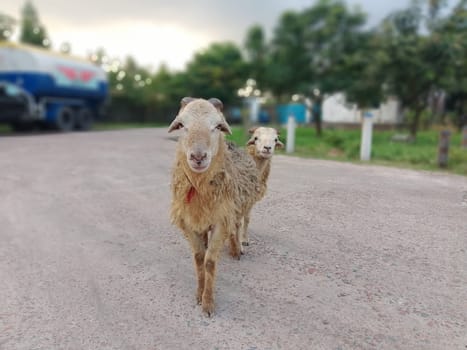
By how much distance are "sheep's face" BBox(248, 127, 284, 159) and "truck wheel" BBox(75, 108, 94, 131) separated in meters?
20.1

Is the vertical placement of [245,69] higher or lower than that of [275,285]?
higher

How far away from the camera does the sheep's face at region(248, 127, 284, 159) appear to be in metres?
4.70

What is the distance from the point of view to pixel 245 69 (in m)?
31.6

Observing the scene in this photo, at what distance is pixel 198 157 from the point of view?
9.99 ft

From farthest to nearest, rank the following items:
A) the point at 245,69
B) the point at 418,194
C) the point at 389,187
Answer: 1. the point at 245,69
2. the point at 389,187
3. the point at 418,194

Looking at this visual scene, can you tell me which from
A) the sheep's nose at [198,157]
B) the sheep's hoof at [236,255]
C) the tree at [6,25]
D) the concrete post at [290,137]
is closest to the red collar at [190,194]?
the sheep's nose at [198,157]

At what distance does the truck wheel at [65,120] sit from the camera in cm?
2077

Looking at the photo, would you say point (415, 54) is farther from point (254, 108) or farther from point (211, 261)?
point (254, 108)

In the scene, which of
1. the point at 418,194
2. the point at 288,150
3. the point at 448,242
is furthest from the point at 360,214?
the point at 288,150

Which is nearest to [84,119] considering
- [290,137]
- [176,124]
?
[290,137]

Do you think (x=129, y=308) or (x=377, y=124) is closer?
(x=129, y=308)

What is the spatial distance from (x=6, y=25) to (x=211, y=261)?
2785 cm

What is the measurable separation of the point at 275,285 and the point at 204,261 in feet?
2.71

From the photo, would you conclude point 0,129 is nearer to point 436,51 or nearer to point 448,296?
point 436,51
